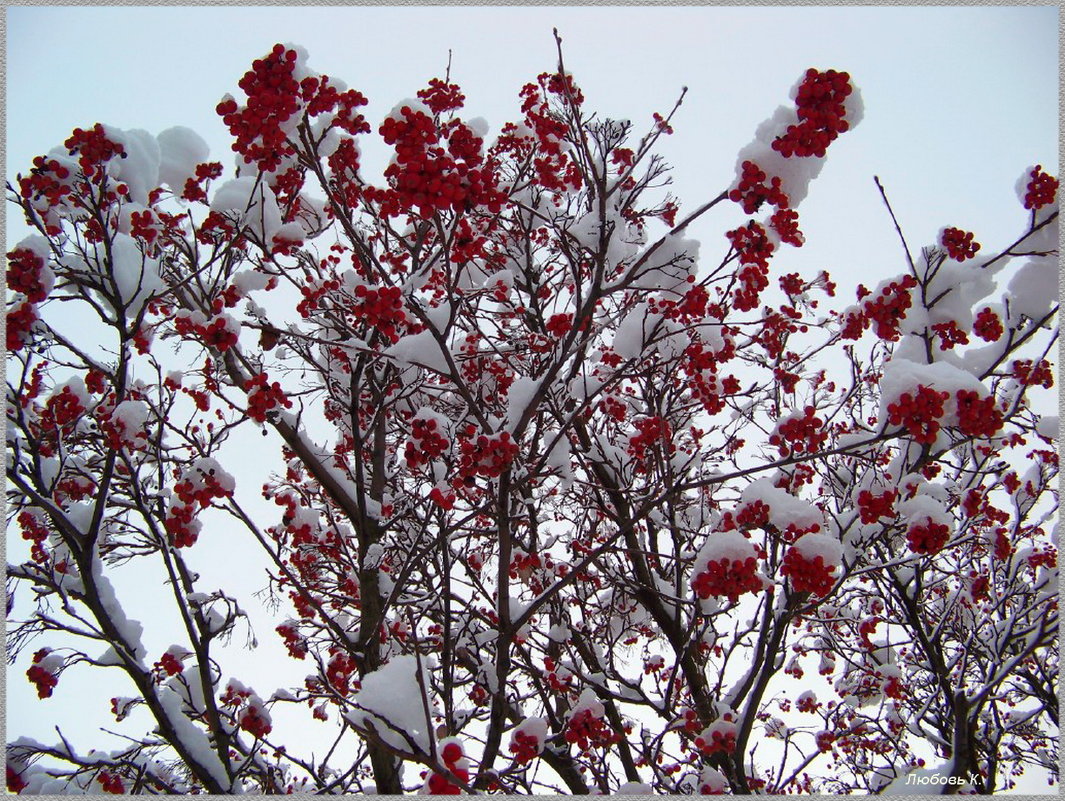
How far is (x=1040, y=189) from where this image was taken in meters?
3.47

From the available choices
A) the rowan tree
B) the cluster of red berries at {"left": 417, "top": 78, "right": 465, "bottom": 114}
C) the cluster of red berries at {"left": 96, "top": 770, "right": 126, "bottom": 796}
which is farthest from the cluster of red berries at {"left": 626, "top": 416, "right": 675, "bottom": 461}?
the cluster of red berries at {"left": 96, "top": 770, "right": 126, "bottom": 796}

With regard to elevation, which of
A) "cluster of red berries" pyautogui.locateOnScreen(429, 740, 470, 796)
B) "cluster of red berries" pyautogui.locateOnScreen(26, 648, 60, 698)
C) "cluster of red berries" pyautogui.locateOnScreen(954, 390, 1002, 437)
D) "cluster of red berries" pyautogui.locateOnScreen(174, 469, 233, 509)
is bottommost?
"cluster of red berries" pyautogui.locateOnScreen(429, 740, 470, 796)

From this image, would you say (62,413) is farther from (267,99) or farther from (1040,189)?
(1040,189)

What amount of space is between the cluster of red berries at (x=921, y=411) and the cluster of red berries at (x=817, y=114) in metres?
1.26

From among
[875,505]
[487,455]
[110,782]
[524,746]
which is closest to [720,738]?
[524,746]

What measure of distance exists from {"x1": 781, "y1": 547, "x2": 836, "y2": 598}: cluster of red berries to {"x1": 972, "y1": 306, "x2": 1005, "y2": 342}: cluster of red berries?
174 centimetres

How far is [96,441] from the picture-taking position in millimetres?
4633

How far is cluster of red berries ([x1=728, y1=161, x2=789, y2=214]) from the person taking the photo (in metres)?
3.08

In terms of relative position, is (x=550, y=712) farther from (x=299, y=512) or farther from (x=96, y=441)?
(x=96, y=441)

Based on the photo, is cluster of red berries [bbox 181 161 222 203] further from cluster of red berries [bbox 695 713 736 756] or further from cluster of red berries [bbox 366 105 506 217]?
cluster of red berries [bbox 695 713 736 756]

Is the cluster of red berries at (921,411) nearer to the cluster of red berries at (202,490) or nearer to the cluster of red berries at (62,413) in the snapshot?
the cluster of red berries at (202,490)

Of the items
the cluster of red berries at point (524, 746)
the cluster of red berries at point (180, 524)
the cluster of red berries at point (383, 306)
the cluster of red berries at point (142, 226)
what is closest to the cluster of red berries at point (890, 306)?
the cluster of red berries at point (383, 306)

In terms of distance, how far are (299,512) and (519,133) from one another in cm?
389

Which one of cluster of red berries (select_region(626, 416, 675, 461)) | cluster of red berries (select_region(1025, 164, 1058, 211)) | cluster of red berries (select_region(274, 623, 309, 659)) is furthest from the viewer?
cluster of red berries (select_region(274, 623, 309, 659))
